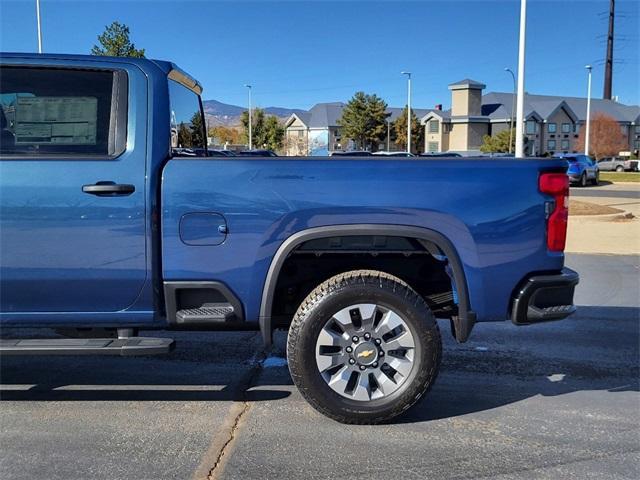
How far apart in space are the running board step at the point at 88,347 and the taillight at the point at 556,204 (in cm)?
242

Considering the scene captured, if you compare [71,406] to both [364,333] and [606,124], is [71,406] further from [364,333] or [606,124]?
[606,124]

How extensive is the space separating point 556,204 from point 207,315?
88.4 inches

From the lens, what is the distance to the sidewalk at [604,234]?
1215cm

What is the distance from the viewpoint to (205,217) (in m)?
3.68

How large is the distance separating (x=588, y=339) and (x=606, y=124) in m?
77.9

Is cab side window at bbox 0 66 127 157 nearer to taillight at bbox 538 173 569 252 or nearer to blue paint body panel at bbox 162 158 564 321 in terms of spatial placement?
blue paint body panel at bbox 162 158 564 321

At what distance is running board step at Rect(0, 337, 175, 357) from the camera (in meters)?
3.65

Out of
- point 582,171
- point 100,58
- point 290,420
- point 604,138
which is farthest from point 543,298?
point 604,138

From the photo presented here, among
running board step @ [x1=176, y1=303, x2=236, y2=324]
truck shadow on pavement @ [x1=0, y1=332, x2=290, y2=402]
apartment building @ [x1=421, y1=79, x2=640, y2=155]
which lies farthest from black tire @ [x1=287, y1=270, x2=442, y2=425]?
apartment building @ [x1=421, y1=79, x2=640, y2=155]

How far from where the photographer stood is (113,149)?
3791 mm

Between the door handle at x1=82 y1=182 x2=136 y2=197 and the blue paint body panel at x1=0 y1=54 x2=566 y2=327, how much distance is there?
32mm

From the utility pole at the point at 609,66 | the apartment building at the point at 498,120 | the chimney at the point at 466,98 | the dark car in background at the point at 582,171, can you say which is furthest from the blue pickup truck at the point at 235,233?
the utility pole at the point at 609,66

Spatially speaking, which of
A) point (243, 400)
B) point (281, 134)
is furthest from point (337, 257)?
point (281, 134)

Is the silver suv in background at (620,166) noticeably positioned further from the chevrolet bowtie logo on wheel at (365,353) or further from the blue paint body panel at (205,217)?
the chevrolet bowtie logo on wheel at (365,353)
